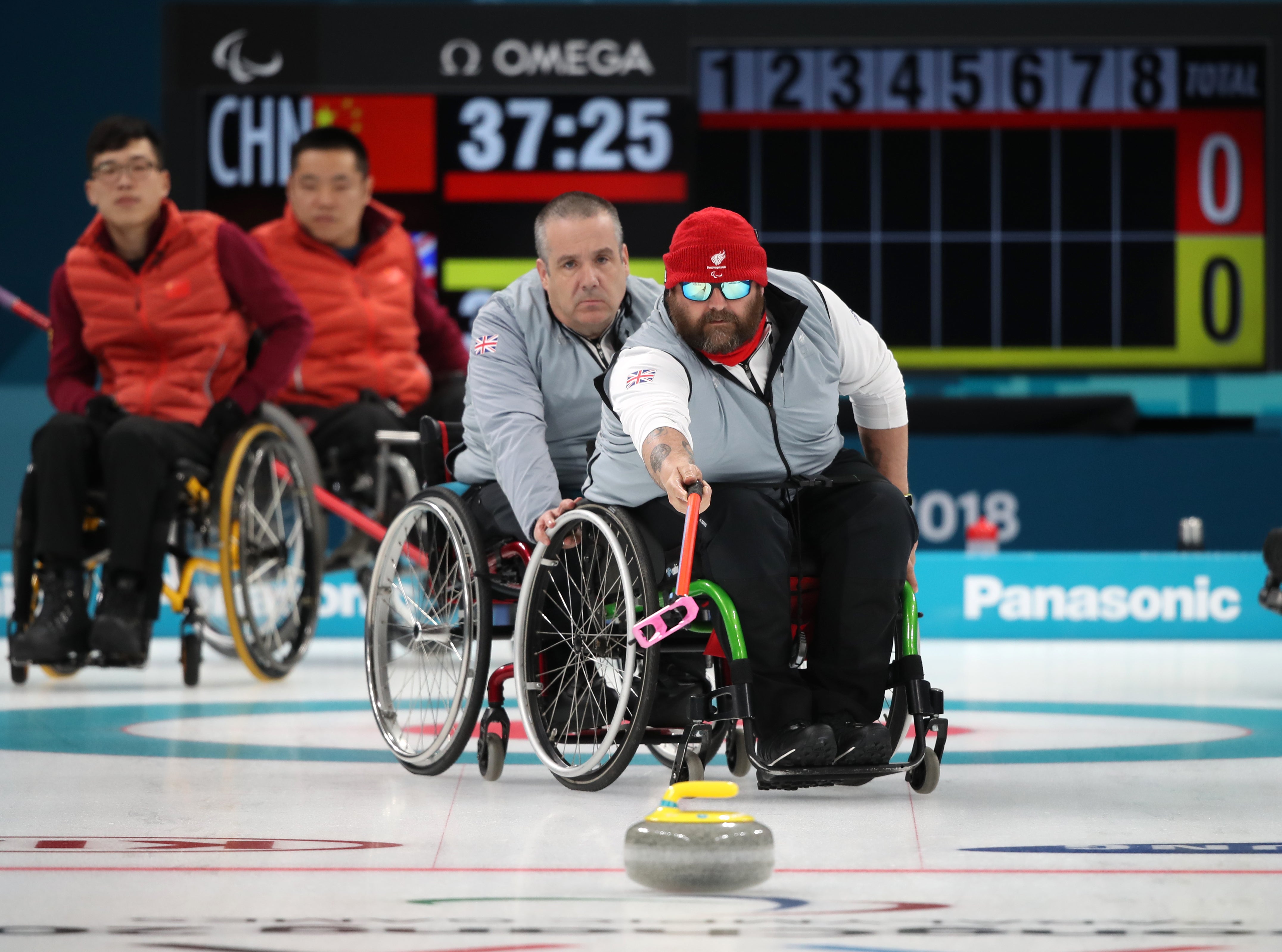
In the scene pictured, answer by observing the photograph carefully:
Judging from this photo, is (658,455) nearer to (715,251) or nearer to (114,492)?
(715,251)

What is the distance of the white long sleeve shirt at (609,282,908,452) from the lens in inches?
110

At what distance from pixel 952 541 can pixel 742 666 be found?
554 centimetres

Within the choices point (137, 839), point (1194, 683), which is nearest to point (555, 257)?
point (137, 839)

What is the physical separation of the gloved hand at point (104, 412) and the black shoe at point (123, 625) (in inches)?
17.2

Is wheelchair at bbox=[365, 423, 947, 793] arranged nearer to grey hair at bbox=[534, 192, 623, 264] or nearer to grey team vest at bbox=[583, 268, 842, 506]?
grey team vest at bbox=[583, 268, 842, 506]

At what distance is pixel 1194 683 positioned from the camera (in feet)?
17.1

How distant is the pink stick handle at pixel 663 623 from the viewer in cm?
266

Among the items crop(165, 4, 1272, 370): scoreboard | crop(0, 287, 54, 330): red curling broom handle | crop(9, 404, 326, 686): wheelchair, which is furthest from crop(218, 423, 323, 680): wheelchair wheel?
crop(165, 4, 1272, 370): scoreboard

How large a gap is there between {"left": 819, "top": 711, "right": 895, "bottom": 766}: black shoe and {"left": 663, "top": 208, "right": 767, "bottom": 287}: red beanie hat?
0.73 m

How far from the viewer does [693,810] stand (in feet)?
7.64

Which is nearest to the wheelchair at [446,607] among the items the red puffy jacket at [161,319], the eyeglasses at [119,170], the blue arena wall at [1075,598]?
the red puffy jacket at [161,319]

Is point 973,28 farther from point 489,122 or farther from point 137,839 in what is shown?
point 137,839

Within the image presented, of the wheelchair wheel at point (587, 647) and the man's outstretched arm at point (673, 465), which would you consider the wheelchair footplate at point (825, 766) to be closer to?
the wheelchair wheel at point (587, 647)

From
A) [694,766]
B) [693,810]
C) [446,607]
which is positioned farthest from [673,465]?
[446,607]
